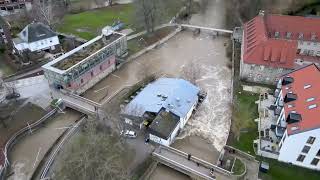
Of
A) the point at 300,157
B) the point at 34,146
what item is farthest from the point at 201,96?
the point at 34,146

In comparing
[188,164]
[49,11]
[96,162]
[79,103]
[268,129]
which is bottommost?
[188,164]

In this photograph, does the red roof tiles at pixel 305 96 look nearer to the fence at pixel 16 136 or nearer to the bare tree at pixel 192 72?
the bare tree at pixel 192 72

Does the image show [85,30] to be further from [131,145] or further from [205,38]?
[131,145]

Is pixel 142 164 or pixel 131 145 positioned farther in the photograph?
pixel 131 145

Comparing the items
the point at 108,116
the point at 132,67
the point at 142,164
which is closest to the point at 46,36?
the point at 132,67

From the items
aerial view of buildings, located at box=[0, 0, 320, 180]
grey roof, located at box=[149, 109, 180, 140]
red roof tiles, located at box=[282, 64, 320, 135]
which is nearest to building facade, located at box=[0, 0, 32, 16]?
aerial view of buildings, located at box=[0, 0, 320, 180]

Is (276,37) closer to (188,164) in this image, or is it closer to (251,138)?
(251,138)

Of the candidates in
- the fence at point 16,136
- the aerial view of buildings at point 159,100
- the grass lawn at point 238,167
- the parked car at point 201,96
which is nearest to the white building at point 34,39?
the aerial view of buildings at point 159,100
